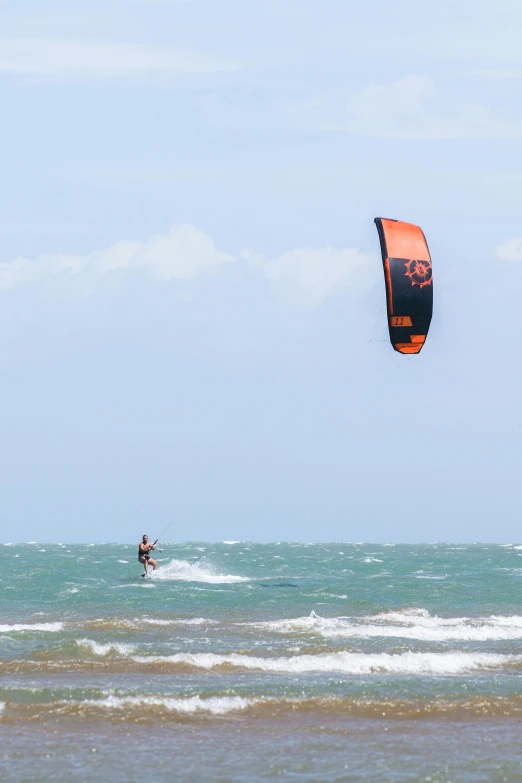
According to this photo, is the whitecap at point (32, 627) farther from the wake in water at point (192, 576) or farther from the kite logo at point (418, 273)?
the wake in water at point (192, 576)

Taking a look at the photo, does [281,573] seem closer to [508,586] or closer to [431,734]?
[508,586]

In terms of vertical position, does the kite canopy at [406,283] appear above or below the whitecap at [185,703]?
above

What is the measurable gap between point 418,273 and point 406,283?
36 cm

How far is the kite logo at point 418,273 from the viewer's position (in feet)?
74.3

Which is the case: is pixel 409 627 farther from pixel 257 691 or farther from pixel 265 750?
pixel 265 750

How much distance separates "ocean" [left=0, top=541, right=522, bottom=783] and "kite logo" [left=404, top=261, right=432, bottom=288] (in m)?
7.79

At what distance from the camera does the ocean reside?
11703 millimetres

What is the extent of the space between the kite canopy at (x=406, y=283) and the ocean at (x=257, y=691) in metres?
6.78

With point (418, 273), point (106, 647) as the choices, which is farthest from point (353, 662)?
point (418, 273)

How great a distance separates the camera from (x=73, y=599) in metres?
30.3

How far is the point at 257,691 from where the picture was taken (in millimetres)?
15320

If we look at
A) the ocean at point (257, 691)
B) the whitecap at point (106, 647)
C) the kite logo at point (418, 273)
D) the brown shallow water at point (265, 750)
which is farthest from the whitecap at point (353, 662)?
the kite logo at point (418, 273)

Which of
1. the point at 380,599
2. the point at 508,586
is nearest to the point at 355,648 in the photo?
the point at 380,599

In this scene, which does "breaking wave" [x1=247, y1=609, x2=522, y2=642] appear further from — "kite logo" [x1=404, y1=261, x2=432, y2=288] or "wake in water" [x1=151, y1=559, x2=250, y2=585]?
"wake in water" [x1=151, y1=559, x2=250, y2=585]
